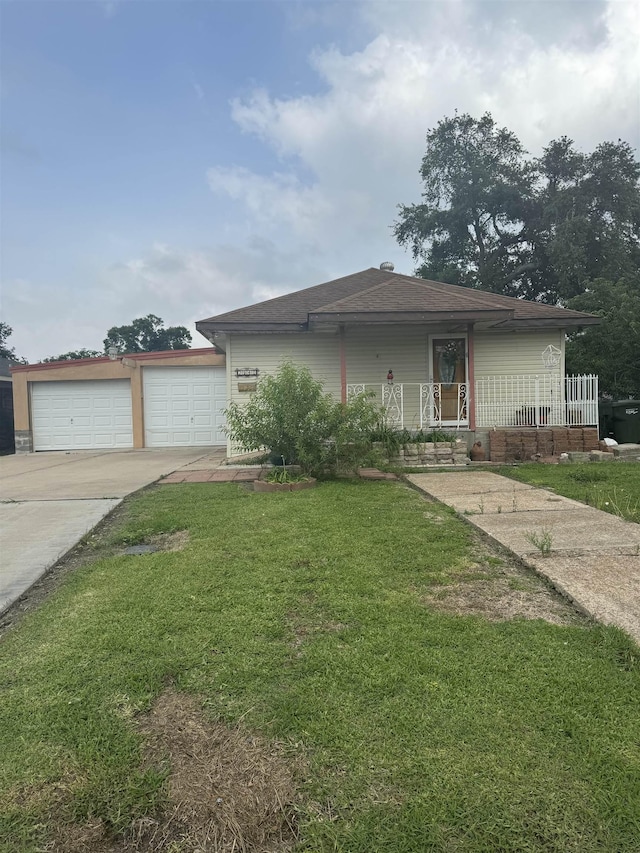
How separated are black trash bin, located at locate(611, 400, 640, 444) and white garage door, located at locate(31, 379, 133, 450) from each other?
13.4 meters

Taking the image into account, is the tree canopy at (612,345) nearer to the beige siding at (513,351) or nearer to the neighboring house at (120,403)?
the beige siding at (513,351)

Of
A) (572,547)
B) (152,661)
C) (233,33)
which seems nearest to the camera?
(152,661)

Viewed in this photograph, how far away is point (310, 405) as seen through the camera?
7.02 meters

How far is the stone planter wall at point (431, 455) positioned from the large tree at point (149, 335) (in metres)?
38.7

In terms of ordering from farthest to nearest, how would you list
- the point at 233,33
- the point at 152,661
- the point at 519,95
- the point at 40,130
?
the point at 519,95 < the point at 40,130 < the point at 233,33 < the point at 152,661

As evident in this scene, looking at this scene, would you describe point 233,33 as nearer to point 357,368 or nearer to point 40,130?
point 40,130

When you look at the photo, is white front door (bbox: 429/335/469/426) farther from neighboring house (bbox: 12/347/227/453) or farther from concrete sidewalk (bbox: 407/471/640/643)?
neighboring house (bbox: 12/347/227/453)

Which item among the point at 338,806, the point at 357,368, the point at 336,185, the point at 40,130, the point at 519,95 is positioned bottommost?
the point at 338,806

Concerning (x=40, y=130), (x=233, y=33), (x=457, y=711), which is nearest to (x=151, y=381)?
(x=40, y=130)

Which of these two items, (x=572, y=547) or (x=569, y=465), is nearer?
(x=572, y=547)

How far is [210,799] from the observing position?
156cm

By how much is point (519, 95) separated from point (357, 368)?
1338 cm

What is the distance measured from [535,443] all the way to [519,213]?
20375 mm

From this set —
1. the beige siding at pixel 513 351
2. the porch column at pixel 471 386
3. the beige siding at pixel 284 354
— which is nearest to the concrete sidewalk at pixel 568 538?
the porch column at pixel 471 386
